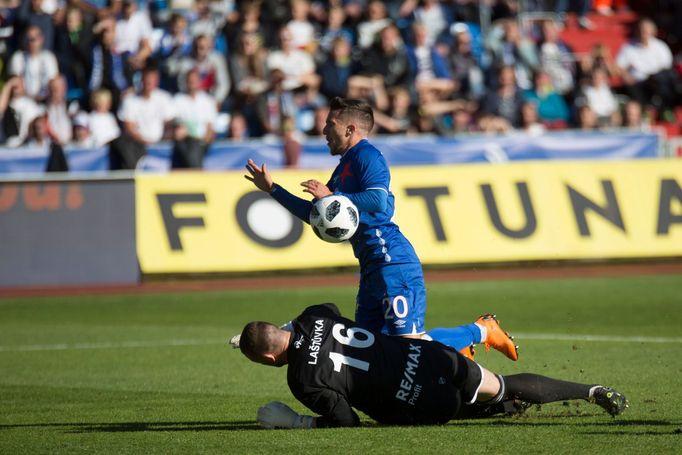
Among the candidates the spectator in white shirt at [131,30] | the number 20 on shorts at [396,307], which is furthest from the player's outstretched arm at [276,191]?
the spectator in white shirt at [131,30]

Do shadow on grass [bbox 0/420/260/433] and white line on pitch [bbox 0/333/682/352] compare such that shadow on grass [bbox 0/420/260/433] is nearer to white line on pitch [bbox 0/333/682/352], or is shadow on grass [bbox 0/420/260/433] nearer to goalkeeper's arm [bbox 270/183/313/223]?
goalkeeper's arm [bbox 270/183/313/223]

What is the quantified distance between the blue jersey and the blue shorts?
7cm

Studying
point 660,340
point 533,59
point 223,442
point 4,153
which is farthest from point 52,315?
point 533,59

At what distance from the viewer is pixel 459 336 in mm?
8750

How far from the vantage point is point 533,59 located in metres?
25.2

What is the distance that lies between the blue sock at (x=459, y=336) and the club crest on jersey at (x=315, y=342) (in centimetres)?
125

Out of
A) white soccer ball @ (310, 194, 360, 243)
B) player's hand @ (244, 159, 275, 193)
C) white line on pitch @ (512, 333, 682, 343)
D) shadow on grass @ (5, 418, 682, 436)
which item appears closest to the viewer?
shadow on grass @ (5, 418, 682, 436)

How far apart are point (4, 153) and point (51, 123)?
4.17 ft

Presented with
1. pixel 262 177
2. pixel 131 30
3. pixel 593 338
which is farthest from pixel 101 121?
pixel 262 177

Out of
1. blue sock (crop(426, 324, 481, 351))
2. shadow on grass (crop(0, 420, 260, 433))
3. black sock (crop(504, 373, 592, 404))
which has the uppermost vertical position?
blue sock (crop(426, 324, 481, 351))

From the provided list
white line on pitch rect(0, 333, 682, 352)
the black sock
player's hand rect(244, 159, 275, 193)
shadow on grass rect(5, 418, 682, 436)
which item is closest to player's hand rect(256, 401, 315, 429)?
shadow on grass rect(5, 418, 682, 436)

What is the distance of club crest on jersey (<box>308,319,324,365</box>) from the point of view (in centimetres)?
759

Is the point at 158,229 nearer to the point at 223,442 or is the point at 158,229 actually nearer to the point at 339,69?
the point at 339,69

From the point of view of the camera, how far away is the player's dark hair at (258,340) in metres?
7.54
